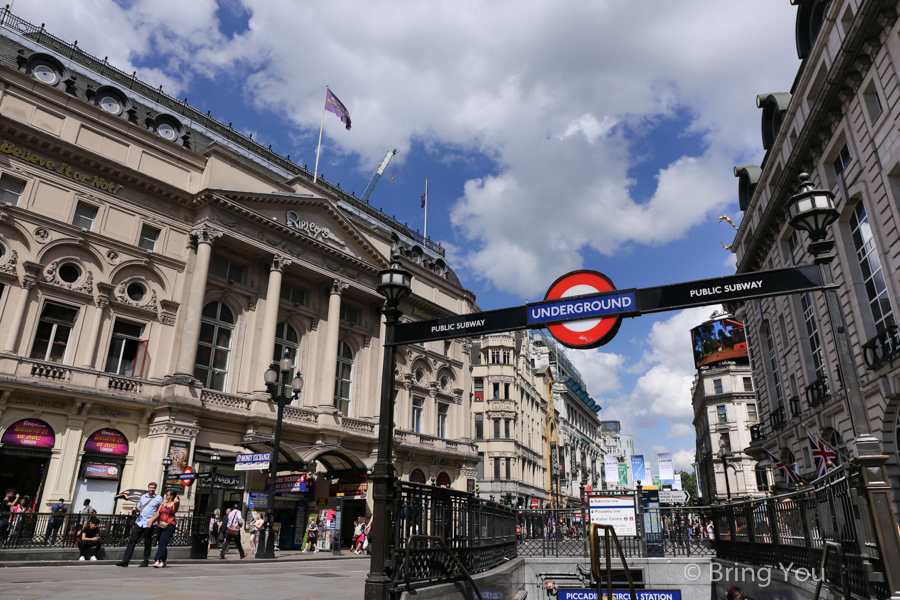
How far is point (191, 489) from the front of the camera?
85.5 ft

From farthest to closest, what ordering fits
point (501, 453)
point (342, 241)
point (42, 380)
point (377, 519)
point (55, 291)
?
point (501, 453)
point (342, 241)
point (55, 291)
point (42, 380)
point (377, 519)

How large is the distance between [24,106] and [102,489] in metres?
17.3

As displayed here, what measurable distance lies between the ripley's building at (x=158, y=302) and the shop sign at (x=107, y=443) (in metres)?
0.08

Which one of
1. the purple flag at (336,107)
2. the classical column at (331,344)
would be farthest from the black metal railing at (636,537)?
the purple flag at (336,107)

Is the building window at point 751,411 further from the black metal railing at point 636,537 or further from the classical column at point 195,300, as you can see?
the classical column at point 195,300

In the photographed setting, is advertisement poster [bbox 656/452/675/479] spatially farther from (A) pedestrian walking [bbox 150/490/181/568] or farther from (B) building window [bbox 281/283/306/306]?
(A) pedestrian walking [bbox 150/490/181/568]

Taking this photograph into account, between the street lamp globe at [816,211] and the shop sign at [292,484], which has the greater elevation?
the street lamp globe at [816,211]

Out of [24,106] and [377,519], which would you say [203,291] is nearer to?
[24,106]

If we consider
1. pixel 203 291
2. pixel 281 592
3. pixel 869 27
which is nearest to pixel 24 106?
pixel 203 291

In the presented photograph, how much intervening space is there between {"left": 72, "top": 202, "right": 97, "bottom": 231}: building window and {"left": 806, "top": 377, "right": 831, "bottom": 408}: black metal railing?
1351 inches

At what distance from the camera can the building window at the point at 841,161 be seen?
898 inches

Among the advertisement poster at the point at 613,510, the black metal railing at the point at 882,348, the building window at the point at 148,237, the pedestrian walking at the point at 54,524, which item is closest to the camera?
the pedestrian walking at the point at 54,524

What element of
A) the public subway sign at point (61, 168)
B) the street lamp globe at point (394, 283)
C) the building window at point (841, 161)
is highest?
the public subway sign at point (61, 168)

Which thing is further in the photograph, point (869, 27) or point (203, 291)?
point (203, 291)
